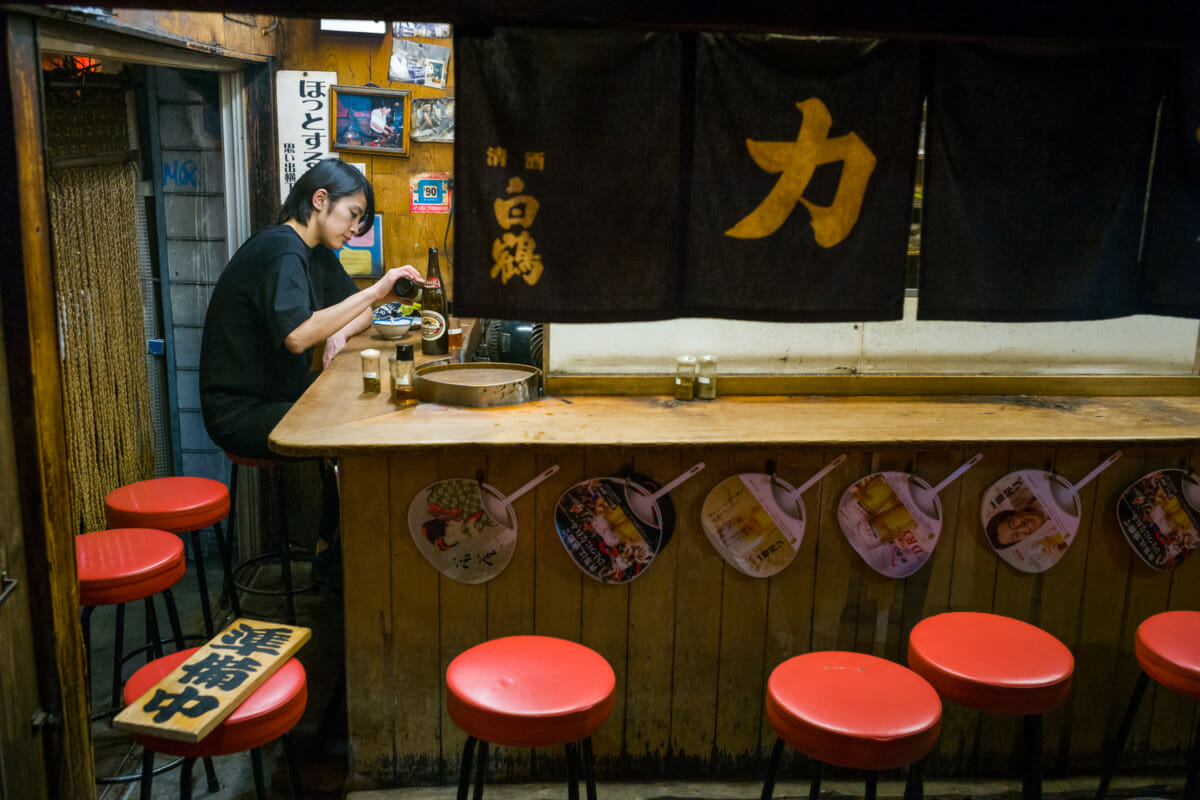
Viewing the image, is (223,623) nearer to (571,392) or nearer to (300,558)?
(300,558)

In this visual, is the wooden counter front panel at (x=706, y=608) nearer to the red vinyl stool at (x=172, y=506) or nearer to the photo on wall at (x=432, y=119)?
the red vinyl stool at (x=172, y=506)

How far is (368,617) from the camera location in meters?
3.99

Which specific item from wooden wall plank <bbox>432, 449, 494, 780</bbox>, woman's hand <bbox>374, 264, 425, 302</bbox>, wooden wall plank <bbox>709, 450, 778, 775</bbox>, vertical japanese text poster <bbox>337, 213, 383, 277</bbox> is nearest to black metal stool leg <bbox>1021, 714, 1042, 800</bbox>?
wooden wall plank <bbox>709, 450, 778, 775</bbox>

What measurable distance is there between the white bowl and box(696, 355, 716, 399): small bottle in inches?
86.1

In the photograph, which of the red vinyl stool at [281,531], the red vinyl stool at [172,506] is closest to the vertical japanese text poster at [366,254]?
the red vinyl stool at [281,531]

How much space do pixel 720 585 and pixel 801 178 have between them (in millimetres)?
1766

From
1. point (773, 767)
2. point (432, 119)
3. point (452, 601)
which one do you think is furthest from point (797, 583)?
point (432, 119)

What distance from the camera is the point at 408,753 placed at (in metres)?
4.14

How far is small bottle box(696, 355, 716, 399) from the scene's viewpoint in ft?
14.3

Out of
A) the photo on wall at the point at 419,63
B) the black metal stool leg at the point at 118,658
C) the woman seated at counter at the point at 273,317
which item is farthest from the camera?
the photo on wall at the point at 419,63

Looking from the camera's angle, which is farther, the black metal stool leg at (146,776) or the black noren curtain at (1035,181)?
the black noren curtain at (1035,181)

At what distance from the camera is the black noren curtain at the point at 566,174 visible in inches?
128

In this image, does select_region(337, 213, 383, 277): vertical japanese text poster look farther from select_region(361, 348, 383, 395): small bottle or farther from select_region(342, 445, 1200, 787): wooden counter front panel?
select_region(342, 445, 1200, 787): wooden counter front panel

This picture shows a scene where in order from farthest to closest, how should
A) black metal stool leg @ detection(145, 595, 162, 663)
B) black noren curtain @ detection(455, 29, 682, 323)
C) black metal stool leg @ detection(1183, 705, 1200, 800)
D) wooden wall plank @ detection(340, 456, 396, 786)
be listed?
black metal stool leg @ detection(145, 595, 162, 663) → wooden wall plank @ detection(340, 456, 396, 786) → black metal stool leg @ detection(1183, 705, 1200, 800) → black noren curtain @ detection(455, 29, 682, 323)
